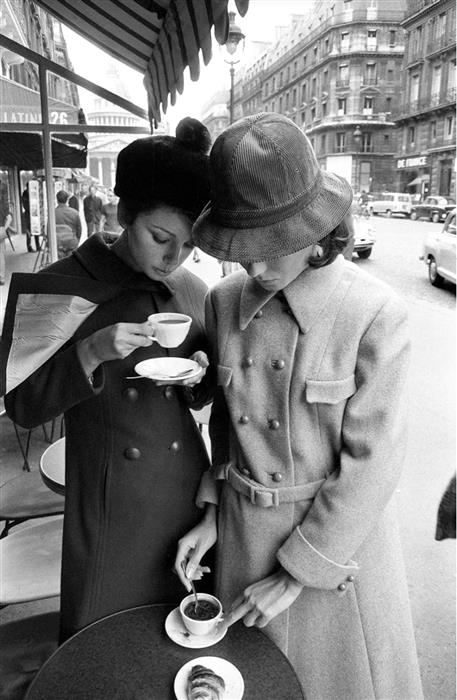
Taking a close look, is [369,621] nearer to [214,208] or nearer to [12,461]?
[214,208]

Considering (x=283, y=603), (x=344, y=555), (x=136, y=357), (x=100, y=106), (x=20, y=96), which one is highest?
(x=100, y=106)

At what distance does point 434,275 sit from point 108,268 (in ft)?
37.0

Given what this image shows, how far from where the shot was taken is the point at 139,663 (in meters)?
1.16

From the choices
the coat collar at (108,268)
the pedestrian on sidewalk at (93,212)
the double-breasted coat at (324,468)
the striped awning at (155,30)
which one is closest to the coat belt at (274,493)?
the double-breasted coat at (324,468)

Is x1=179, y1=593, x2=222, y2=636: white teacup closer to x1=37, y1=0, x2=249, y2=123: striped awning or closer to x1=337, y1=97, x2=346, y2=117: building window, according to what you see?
x1=37, y1=0, x2=249, y2=123: striped awning

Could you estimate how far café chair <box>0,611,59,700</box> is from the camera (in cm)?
202

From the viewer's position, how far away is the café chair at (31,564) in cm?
195

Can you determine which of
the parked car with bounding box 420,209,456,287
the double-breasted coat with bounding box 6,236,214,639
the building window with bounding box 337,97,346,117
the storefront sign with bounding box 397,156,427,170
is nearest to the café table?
the double-breasted coat with bounding box 6,236,214,639

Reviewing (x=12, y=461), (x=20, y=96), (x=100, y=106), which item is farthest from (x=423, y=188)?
(x=12, y=461)

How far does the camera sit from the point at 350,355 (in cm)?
115

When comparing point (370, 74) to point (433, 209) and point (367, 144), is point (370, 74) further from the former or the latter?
point (367, 144)

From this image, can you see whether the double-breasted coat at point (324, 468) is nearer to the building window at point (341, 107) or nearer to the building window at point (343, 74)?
the building window at point (343, 74)

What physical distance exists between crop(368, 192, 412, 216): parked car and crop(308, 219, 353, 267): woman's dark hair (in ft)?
111

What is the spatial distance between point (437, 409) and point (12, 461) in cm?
390
